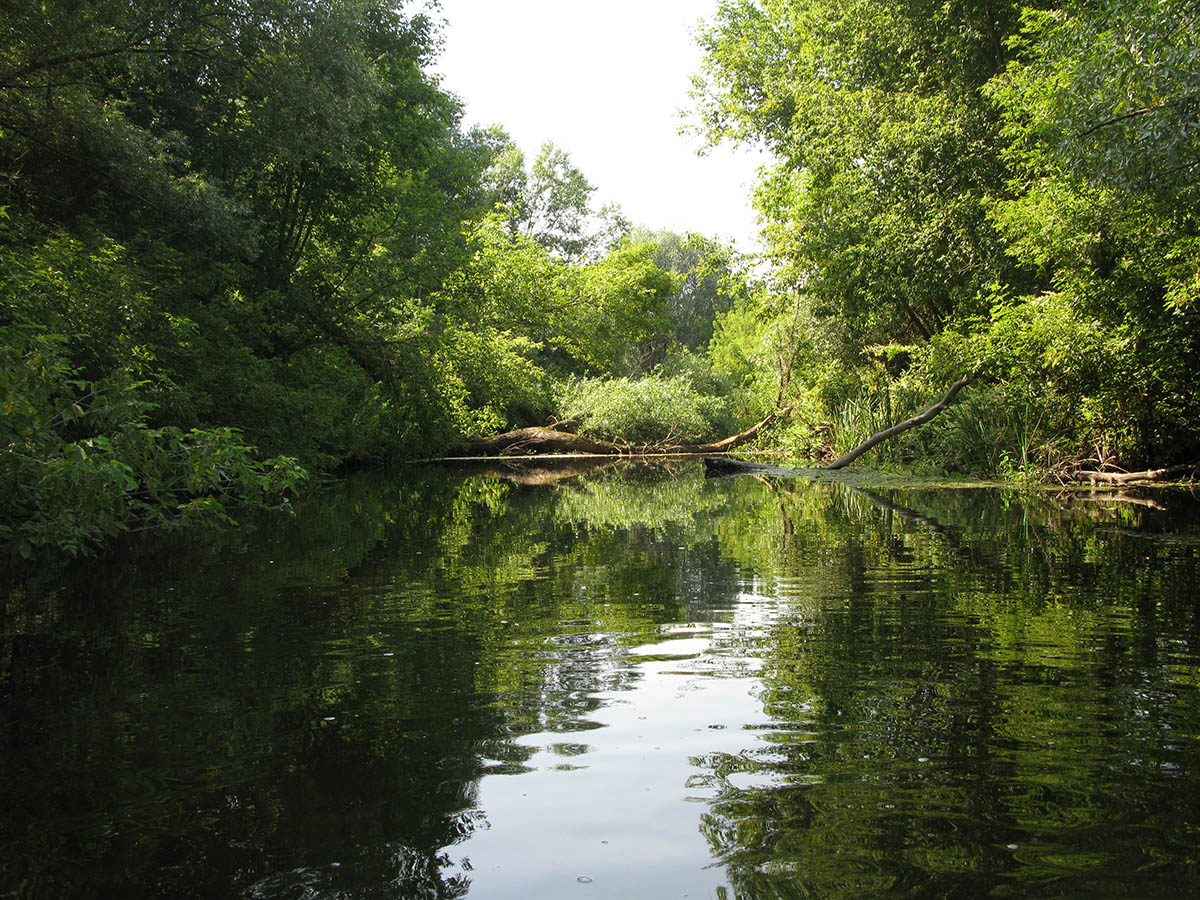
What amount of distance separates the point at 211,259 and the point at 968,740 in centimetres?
1505

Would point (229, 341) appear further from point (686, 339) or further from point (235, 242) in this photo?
point (686, 339)

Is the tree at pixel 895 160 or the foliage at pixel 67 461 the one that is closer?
the foliage at pixel 67 461

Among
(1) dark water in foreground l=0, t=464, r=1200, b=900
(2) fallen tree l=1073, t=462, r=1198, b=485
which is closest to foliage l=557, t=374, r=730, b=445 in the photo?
(2) fallen tree l=1073, t=462, r=1198, b=485

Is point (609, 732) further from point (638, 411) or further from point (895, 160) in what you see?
point (638, 411)

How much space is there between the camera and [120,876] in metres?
2.27

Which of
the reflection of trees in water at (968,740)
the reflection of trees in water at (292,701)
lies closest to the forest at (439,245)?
the reflection of trees in water at (292,701)

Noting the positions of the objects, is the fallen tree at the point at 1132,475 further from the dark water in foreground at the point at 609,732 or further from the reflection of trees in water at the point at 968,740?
the reflection of trees in water at the point at 968,740

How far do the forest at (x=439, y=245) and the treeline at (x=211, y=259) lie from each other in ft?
0.18

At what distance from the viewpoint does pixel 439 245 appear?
985 inches

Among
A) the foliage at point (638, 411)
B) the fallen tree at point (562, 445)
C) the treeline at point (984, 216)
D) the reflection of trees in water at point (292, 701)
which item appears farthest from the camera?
the fallen tree at point (562, 445)

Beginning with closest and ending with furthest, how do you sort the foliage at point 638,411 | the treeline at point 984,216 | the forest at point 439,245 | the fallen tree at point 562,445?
the forest at point 439,245 → the treeline at point 984,216 → the foliage at point 638,411 → the fallen tree at point 562,445

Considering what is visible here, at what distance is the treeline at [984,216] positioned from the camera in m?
10.2

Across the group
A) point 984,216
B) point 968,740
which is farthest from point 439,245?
point 968,740

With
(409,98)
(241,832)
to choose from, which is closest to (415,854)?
(241,832)
